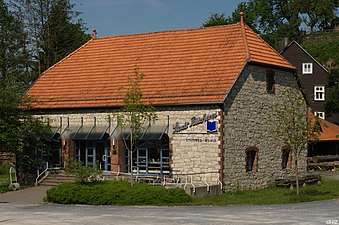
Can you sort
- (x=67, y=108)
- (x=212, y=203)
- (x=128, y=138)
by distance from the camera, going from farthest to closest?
(x=67, y=108)
(x=128, y=138)
(x=212, y=203)

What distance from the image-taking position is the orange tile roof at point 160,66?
31984 millimetres

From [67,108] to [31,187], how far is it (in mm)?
4885

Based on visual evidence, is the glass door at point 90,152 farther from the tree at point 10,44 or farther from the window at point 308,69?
the window at point 308,69

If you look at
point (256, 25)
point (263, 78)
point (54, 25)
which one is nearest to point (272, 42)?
point (256, 25)

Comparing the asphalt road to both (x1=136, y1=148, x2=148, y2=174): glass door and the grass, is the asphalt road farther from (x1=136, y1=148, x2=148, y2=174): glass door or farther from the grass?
(x1=136, y1=148, x2=148, y2=174): glass door

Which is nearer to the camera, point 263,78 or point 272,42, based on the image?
point 263,78

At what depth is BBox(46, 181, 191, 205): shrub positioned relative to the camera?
1011 inches

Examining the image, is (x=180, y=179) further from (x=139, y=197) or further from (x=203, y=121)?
(x=139, y=197)

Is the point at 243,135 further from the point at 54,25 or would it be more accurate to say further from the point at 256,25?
the point at 256,25

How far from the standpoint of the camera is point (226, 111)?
100 ft

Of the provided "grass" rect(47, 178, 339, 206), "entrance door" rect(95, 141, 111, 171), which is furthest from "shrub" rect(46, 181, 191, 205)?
"entrance door" rect(95, 141, 111, 171)

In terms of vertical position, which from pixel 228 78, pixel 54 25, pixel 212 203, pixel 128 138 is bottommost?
pixel 212 203

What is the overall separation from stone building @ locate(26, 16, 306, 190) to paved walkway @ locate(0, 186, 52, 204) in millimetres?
3864

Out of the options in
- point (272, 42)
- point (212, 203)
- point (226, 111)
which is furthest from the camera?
point (272, 42)
